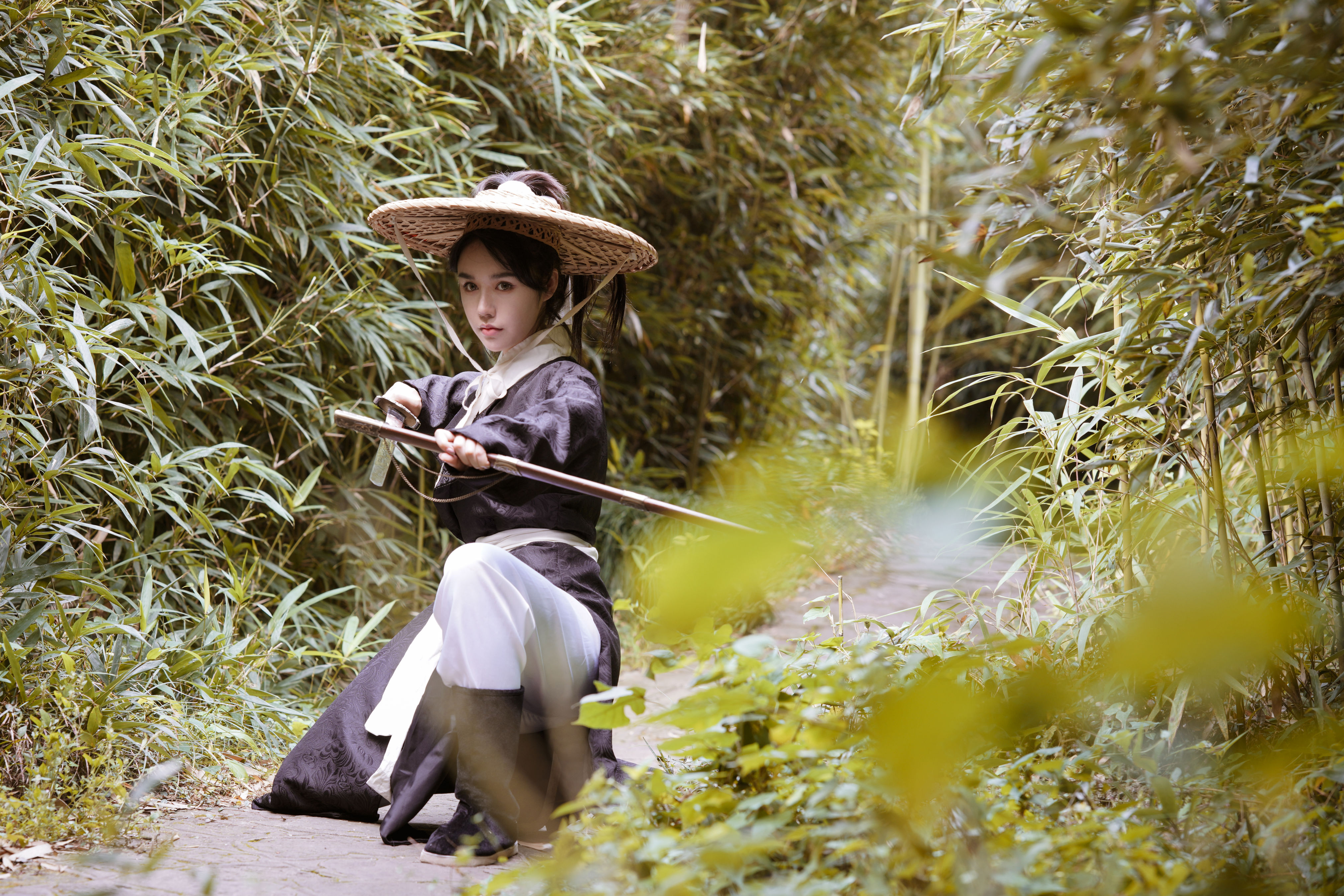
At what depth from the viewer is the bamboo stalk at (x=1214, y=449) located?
1908 millimetres

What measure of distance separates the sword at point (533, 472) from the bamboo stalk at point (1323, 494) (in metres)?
1.05

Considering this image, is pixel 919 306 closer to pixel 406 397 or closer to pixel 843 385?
pixel 843 385

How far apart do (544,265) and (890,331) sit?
17.3 ft

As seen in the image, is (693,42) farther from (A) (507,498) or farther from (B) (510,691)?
(B) (510,691)

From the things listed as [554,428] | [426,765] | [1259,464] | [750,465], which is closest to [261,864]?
[426,765]

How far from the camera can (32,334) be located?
234cm

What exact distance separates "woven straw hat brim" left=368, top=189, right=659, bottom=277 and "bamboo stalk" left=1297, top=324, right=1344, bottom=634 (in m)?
1.29

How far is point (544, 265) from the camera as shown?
244 centimetres

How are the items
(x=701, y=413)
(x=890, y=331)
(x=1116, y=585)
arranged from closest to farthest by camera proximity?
A: 1. (x=1116, y=585)
2. (x=701, y=413)
3. (x=890, y=331)

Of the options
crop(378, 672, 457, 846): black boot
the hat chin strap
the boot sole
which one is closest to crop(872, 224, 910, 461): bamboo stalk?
the hat chin strap

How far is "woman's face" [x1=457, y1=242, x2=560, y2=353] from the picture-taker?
237cm

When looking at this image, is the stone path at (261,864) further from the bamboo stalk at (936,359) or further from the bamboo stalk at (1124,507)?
the bamboo stalk at (936,359)

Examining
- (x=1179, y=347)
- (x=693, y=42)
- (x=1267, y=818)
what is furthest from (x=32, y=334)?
(x=693, y=42)

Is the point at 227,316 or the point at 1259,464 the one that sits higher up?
the point at 227,316
